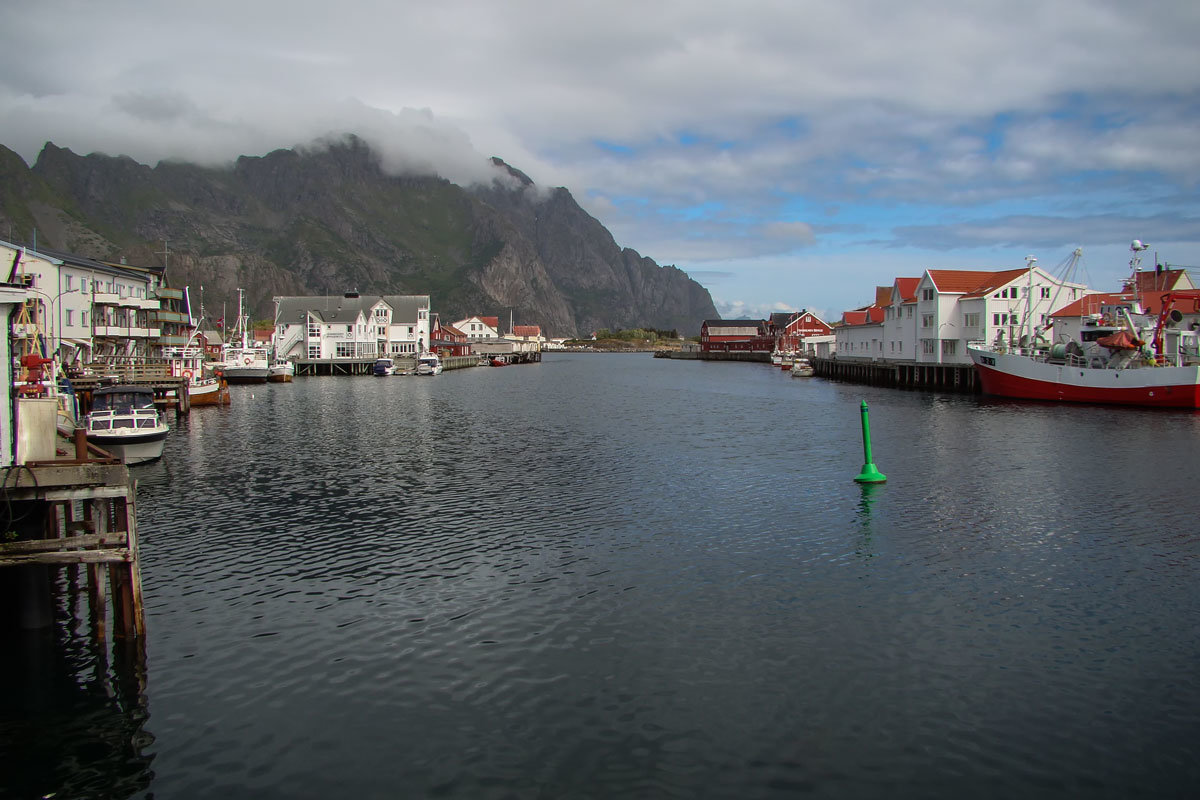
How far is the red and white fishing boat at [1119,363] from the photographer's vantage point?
214ft

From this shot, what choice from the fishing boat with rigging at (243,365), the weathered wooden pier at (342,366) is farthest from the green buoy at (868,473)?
the weathered wooden pier at (342,366)

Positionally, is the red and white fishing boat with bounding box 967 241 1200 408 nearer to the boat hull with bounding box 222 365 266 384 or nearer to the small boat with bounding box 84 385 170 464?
the small boat with bounding box 84 385 170 464

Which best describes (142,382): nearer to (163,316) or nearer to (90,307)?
(90,307)

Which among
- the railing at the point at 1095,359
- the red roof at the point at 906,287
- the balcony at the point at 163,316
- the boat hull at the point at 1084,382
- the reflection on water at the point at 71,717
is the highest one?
the red roof at the point at 906,287

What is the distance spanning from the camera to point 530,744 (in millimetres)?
12477

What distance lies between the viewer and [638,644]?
16.3 m

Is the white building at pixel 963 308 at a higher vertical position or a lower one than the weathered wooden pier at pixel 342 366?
higher

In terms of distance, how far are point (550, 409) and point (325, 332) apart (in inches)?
3237

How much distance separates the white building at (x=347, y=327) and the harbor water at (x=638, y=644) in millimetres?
109031

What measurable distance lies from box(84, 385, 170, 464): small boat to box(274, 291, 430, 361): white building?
97.0 m

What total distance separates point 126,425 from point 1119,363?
75233 mm

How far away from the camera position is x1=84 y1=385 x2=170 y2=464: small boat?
3716 cm

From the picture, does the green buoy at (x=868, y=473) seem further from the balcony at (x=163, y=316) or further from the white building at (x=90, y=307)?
the balcony at (x=163, y=316)

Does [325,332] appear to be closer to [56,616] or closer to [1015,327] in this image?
[1015,327]
